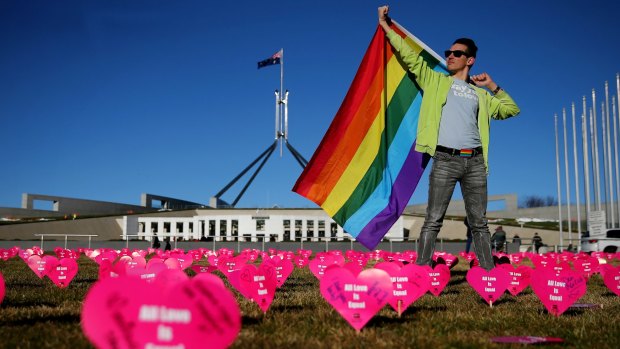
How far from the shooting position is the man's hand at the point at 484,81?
232 inches

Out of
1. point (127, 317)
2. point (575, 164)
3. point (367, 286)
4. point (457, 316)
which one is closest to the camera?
point (127, 317)

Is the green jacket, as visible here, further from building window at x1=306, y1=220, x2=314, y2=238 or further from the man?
building window at x1=306, y1=220, x2=314, y2=238

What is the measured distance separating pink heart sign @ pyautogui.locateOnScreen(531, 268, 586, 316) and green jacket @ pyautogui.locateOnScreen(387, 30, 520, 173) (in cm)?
150

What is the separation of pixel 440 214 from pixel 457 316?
1.52m

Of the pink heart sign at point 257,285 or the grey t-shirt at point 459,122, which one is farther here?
the grey t-shirt at point 459,122

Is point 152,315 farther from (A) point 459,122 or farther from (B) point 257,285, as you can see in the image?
(A) point 459,122

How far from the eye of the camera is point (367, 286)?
3166 millimetres

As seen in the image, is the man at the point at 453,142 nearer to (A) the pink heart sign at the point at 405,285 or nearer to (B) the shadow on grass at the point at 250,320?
(A) the pink heart sign at the point at 405,285

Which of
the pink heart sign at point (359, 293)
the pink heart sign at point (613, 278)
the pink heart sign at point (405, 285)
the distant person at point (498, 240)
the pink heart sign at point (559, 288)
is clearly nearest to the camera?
the pink heart sign at point (359, 293)

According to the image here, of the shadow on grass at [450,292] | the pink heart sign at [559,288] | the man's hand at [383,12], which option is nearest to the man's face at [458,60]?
the man's hand at [383,12]

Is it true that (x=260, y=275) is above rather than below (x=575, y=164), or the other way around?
below

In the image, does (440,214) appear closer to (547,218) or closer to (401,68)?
(401,68)

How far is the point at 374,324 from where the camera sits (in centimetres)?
360

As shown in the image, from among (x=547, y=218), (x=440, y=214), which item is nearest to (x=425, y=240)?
(x=440, y=214)
